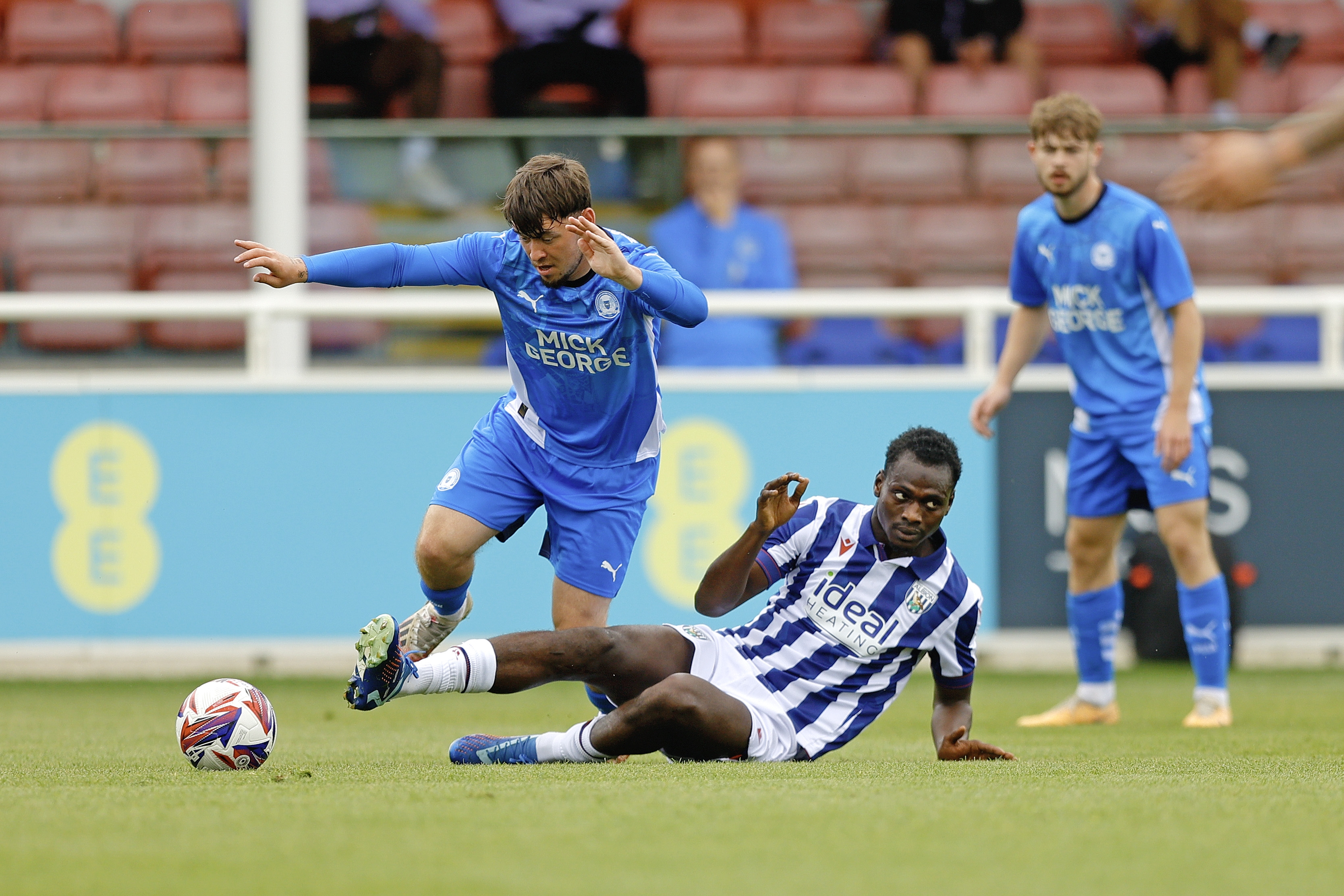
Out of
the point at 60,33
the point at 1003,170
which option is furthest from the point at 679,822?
the point at 60,33

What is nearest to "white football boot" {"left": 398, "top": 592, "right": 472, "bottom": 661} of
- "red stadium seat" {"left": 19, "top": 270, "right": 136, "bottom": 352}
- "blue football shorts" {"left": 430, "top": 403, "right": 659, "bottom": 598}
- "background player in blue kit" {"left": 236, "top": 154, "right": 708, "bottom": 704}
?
"background player in blue kit" {"left": 236, "top": 154, "right": 708, "bottom": 704}

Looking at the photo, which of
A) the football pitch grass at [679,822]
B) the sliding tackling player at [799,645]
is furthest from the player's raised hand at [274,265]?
the football pitch grass at [679,822]

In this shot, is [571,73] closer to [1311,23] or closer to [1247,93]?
[1247,93]

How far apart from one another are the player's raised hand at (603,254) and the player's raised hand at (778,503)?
26.2 inches

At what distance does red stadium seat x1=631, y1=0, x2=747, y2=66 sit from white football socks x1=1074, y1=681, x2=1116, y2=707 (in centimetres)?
587

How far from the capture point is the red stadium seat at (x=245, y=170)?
868cm

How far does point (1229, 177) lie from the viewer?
3094 millimetres

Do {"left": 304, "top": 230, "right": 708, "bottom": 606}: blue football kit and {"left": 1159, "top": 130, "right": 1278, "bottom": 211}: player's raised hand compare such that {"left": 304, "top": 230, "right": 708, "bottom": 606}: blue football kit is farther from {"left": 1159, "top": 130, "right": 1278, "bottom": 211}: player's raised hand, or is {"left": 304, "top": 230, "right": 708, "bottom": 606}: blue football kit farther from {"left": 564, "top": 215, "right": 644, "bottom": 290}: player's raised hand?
{"left": 1159, "top": 130, "right": 1278, "bottom": 211}: player's raised hand

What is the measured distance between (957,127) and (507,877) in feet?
22.6

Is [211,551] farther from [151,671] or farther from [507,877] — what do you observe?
[507,877]

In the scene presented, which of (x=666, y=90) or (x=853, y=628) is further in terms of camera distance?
(x=666, y=90)

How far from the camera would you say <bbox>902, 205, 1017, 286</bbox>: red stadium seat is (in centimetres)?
879

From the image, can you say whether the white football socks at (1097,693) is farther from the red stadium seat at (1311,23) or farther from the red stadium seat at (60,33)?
the red stadium seat at (60,33)

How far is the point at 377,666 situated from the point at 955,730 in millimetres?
1558
